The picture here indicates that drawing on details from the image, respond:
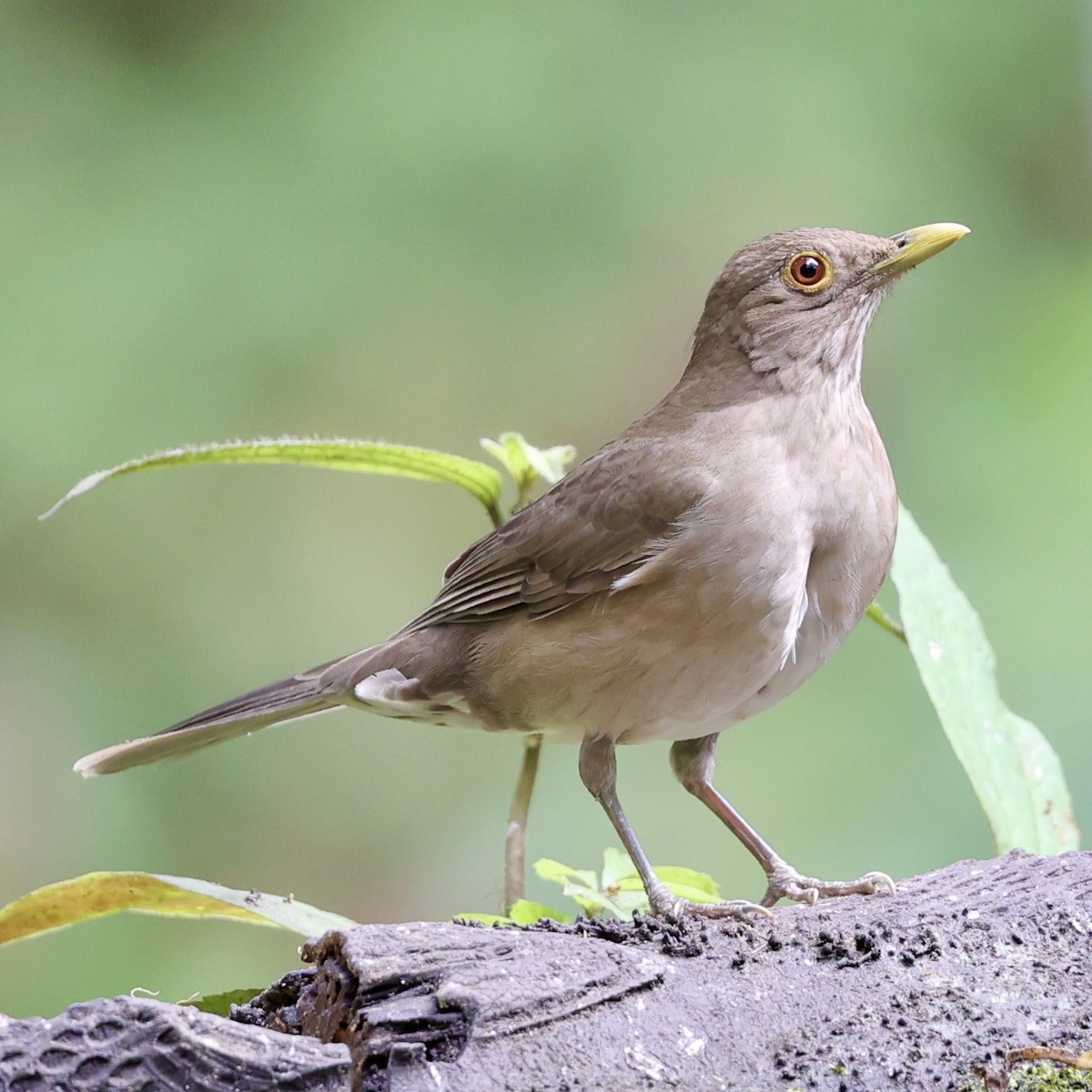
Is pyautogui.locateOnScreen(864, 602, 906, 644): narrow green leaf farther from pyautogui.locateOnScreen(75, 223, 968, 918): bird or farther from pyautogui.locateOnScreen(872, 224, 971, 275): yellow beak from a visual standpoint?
pyautogui.locateOnScreen(872, 224, 971, 275): yellow beak

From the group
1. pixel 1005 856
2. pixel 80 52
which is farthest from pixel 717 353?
pixel 80 52

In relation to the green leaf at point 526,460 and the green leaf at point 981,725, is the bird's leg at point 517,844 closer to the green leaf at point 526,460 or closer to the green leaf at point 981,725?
the green leaf at point 526,460

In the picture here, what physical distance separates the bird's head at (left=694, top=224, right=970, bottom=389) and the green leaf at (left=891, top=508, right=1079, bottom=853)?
0.62 meters

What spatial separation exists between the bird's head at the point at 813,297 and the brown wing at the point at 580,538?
1.60 ft

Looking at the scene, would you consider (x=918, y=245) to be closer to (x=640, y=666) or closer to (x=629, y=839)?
(x=640, y=666)

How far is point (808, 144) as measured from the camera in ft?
25.1

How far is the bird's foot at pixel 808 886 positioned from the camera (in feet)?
11.9

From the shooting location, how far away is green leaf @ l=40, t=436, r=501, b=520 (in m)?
3.54

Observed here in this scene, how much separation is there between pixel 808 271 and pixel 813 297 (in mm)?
82

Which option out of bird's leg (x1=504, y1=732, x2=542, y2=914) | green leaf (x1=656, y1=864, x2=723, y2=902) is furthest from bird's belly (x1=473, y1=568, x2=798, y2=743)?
green leaf (x1=656, y1=864, x2=723, y2=902)

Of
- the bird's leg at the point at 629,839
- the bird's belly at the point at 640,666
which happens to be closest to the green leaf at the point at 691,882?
the bird's leg at the point at 629,839

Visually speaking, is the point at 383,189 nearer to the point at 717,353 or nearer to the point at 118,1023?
the point at 717,353

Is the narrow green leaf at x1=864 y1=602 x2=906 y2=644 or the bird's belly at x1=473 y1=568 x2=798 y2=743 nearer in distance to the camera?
the bird's belly at x1=473 y1=568 x2=798 y2=743

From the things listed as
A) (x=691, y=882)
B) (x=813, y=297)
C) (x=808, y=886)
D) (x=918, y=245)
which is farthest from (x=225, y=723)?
(x=918, y=245)
